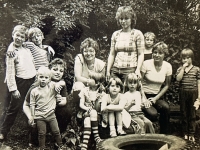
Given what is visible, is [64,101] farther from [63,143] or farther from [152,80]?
[152,80]

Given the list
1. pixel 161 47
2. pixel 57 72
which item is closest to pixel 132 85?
pixel 161 47

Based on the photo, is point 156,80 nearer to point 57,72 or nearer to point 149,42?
point 149,42

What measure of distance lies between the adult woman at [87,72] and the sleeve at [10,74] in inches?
17.4

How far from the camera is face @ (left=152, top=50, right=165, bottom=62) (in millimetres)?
2551

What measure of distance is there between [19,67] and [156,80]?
3.30ft

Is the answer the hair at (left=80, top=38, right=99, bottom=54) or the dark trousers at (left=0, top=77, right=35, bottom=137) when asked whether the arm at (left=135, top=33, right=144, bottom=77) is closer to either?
the hair at (left=80, top=38, right=99, bottom=54)

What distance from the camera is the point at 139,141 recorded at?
7.38 feet

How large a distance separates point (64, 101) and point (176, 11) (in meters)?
1.05

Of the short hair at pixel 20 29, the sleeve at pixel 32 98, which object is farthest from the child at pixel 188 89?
the short hair at pixel 20 29

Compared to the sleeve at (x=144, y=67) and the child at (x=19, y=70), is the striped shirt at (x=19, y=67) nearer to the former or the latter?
the child at (x=19, y=70)

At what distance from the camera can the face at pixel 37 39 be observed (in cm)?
252

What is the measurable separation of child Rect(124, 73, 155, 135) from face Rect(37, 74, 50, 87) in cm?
58

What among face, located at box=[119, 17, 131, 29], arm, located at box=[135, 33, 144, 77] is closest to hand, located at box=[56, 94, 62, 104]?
arm, located at box=[135, 33, 144, 77]

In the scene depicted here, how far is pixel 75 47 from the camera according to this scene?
2.52m
